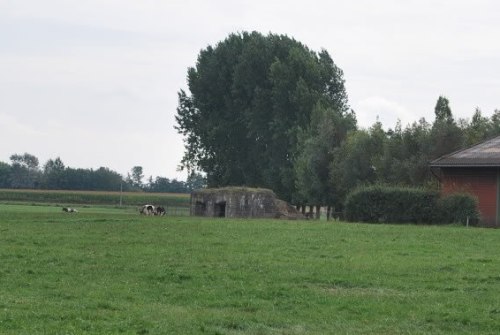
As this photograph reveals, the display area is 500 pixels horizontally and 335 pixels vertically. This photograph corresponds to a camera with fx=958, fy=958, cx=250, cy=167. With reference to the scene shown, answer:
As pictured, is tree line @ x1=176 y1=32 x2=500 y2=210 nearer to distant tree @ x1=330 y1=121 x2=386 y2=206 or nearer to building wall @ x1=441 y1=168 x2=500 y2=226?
distant tree @ x1=330 y1=121 x2=386 y2=206

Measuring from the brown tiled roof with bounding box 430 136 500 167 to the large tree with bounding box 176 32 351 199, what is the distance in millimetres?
39270

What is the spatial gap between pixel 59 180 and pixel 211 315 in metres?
181

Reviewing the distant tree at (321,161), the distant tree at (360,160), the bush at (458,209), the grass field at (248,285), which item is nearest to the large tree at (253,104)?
the distant tree at (321,161)

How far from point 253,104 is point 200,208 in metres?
29.9

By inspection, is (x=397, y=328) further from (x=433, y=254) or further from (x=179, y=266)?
(x=433, y=254)

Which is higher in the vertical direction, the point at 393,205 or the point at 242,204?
the point at 242,204

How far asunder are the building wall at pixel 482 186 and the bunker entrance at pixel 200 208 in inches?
903

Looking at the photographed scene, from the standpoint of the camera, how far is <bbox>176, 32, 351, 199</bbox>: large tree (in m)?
96.6

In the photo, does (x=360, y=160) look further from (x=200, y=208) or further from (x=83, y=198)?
(x=83, y=198)

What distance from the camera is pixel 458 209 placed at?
4884cm

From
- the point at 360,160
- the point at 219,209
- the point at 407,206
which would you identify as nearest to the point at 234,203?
the point at 219,209

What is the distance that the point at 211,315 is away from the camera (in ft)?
Result: 55.2

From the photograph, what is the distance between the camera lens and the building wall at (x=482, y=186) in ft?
172

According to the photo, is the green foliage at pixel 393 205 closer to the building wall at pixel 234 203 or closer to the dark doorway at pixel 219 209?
the building wall at pixel 234 203
